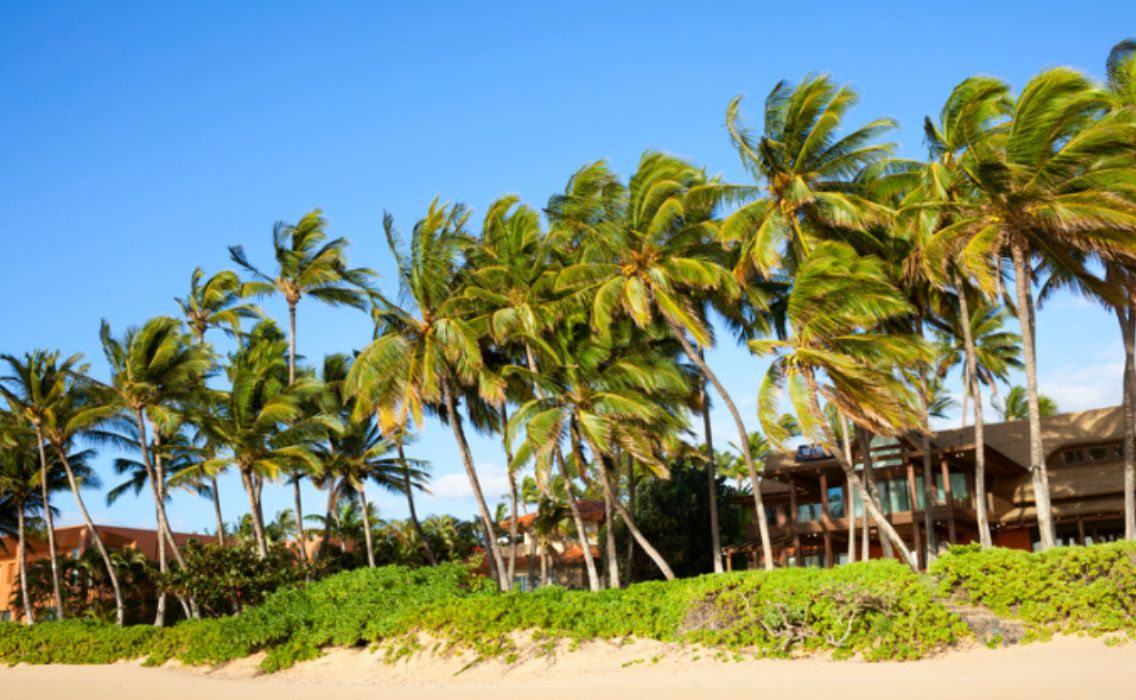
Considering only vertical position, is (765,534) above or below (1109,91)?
below

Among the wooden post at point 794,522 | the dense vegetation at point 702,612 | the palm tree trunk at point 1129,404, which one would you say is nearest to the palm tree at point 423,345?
the dense vegetation at point 702,612

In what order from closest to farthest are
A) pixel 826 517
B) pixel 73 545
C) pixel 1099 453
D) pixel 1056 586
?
1. pixel 1056 586
2. pixel 1099 453
3. pixel 826 517
4. pixel 73 545

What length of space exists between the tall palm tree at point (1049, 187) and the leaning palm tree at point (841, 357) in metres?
2.03

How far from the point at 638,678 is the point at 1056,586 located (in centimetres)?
619

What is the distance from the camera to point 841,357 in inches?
679

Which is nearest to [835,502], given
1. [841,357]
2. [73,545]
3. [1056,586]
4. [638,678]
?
[841,357]

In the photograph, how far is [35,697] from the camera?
643 inches

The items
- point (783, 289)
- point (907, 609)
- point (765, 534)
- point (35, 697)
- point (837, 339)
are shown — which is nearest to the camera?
point (907, 609)

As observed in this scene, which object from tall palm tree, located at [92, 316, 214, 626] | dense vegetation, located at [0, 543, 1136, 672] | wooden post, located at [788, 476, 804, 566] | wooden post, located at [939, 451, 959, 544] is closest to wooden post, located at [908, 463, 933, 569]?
wooden post, located at [939, 451, 959, 544]

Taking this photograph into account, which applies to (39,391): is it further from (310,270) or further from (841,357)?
(841,357)

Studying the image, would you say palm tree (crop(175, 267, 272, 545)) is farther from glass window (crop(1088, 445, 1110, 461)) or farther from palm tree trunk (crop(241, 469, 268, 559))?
glass window (crop(1088, 445, 1110, 461))

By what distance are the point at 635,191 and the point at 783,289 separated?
526cm

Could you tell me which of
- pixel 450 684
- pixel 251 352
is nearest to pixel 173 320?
pixel 251 352

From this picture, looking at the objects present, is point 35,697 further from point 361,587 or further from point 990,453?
point 990,453
